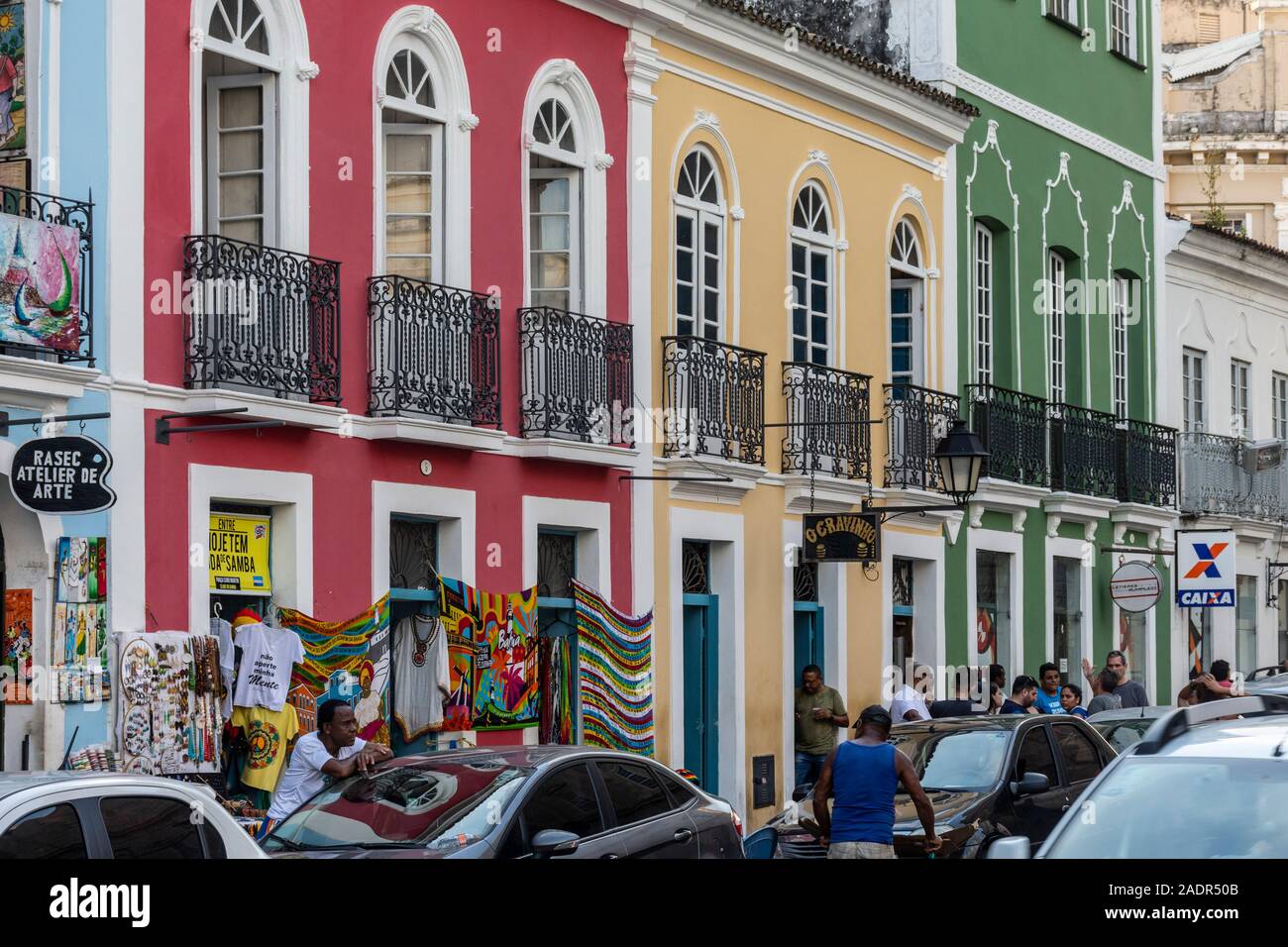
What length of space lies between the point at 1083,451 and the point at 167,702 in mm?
17991

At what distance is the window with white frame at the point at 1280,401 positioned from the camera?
127 ft

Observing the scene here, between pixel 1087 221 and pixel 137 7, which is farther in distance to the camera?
pixel 1087 221

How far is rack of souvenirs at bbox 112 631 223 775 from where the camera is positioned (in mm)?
15680

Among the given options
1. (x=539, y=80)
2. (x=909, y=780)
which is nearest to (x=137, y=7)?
(x=539, y=80)

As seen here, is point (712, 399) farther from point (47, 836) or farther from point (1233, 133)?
point (1233, 133)

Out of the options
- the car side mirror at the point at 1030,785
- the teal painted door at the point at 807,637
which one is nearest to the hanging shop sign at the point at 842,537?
the teal painted door at the point at 807,637

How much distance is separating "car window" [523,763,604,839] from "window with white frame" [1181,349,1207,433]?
78.9 feet

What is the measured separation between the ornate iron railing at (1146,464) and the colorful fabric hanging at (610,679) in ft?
42.0

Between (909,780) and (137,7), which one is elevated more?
(137,7)

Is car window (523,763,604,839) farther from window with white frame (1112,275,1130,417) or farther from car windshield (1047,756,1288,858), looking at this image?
window with white frame (1112,275,1130,417)

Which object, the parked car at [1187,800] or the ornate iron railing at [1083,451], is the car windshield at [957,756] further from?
the ornate iron railing at [1083,451]
